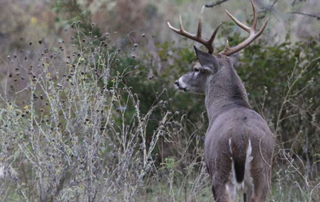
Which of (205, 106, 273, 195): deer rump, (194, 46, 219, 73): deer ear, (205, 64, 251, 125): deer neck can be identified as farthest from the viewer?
(194, 46, 219, 73): deer ear

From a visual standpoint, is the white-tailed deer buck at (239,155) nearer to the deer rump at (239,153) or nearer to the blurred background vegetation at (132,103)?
the deer rump at (239,153)

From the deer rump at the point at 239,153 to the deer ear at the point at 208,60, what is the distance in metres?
1.45

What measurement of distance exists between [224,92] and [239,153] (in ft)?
4.96

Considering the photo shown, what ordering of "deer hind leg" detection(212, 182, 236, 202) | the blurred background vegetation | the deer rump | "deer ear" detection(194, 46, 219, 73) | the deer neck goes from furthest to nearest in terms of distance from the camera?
"deer ear" detection(194, 46, 219, 73), the deer neck, the blurred background vegetation, "deer hind leg" detection(212, 182, 236, 202), the deer rump

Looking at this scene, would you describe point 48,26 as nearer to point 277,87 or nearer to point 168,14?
point 168,14

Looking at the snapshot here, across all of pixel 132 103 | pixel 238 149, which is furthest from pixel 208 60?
pixel 132 103

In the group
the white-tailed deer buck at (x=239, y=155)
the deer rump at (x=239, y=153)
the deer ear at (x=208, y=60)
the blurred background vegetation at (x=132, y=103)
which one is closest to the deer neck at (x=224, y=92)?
the deer ear at (x=208, y=60)

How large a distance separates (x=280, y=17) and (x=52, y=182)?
4.56m

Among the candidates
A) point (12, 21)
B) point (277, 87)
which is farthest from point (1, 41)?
point (277, 87)

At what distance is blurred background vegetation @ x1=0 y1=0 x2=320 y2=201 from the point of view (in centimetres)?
549

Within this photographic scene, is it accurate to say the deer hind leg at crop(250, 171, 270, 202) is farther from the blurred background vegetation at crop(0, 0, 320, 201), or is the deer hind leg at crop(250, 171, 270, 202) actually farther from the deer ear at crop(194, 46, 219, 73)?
the deer ear at crop(194, 46, 219, 73)

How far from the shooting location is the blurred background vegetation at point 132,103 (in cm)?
549

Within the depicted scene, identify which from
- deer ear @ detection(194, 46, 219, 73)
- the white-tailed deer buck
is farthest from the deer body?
deer ear @ detection(194, 46, 219, 73)

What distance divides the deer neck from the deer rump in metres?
0.81
